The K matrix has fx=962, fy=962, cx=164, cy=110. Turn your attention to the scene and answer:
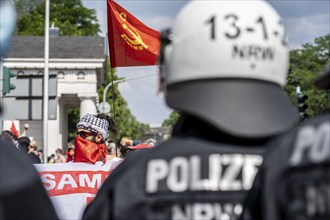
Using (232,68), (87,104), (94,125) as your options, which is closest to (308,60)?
(87,104)

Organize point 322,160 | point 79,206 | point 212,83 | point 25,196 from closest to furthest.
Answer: point 322,160, point 25,196, point 212,83, point 79,206

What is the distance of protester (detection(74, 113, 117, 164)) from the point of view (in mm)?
8492

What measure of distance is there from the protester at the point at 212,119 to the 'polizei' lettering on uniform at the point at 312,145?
0.90ft

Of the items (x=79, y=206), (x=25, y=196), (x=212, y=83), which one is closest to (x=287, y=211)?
(x=212, y=83)

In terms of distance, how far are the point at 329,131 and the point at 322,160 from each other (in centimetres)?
11

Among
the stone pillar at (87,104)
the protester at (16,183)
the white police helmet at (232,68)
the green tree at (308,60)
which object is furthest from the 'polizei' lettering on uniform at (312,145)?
the green tree at (308,60)

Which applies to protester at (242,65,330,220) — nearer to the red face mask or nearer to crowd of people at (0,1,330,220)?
crowd of people at (0,1,330,220)

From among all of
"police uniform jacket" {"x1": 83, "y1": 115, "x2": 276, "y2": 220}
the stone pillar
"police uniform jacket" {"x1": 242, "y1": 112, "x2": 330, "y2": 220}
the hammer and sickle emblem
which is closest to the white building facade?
the stone pillar

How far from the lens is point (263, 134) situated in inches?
126

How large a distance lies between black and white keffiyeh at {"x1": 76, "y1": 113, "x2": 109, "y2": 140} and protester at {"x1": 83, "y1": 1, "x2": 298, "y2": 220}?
549cm

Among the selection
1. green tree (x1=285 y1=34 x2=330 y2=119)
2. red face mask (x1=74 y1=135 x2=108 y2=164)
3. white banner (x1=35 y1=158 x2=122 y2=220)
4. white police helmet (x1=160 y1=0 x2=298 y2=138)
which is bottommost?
white banner (x1=35 y1=158 x2=122 y2=220)

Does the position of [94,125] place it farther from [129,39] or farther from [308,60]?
[308,60]

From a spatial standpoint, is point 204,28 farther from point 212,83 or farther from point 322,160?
point 322,160

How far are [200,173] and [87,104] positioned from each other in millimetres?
60654
